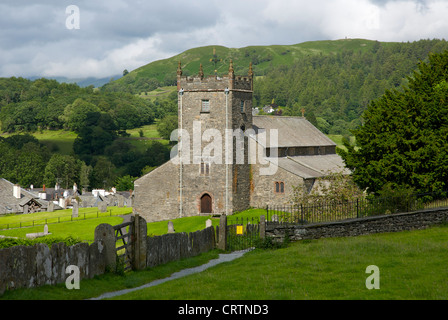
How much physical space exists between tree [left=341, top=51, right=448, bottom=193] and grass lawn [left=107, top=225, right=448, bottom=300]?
10371mm

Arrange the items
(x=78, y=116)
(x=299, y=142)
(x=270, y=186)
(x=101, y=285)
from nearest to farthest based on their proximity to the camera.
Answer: (x=101, y=285) → (x=270, y=186) → (x=299, y=142) → (x=78, y=116)

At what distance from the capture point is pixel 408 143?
34844 millimetres

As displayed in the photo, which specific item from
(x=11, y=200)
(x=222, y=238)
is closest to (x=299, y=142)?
(x=222, y=238)

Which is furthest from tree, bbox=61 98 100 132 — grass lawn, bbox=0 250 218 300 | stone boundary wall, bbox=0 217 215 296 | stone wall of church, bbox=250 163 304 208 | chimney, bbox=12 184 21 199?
grass lawn, bbox=0 250 218 300

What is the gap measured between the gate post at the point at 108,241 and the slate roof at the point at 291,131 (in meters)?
42.7

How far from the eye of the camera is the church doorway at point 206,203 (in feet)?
189

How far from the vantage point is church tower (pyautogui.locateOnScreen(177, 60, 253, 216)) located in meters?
57.1

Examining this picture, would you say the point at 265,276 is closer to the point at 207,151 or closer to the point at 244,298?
the point at 244,298

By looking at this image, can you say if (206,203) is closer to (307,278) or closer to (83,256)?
(83,256)

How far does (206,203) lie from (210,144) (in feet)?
17.9

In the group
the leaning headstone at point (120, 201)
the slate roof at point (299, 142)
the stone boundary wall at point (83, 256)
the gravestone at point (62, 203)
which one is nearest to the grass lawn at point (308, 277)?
the stone boundary wall at point (83, 256)

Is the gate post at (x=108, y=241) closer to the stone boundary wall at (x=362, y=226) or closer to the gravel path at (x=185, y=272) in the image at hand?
the gravel path at (x=185, y=272)

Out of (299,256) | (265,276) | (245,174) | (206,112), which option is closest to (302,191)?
(245,174)

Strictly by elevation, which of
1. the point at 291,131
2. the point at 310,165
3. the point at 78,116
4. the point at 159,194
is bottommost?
the point at 159,194
